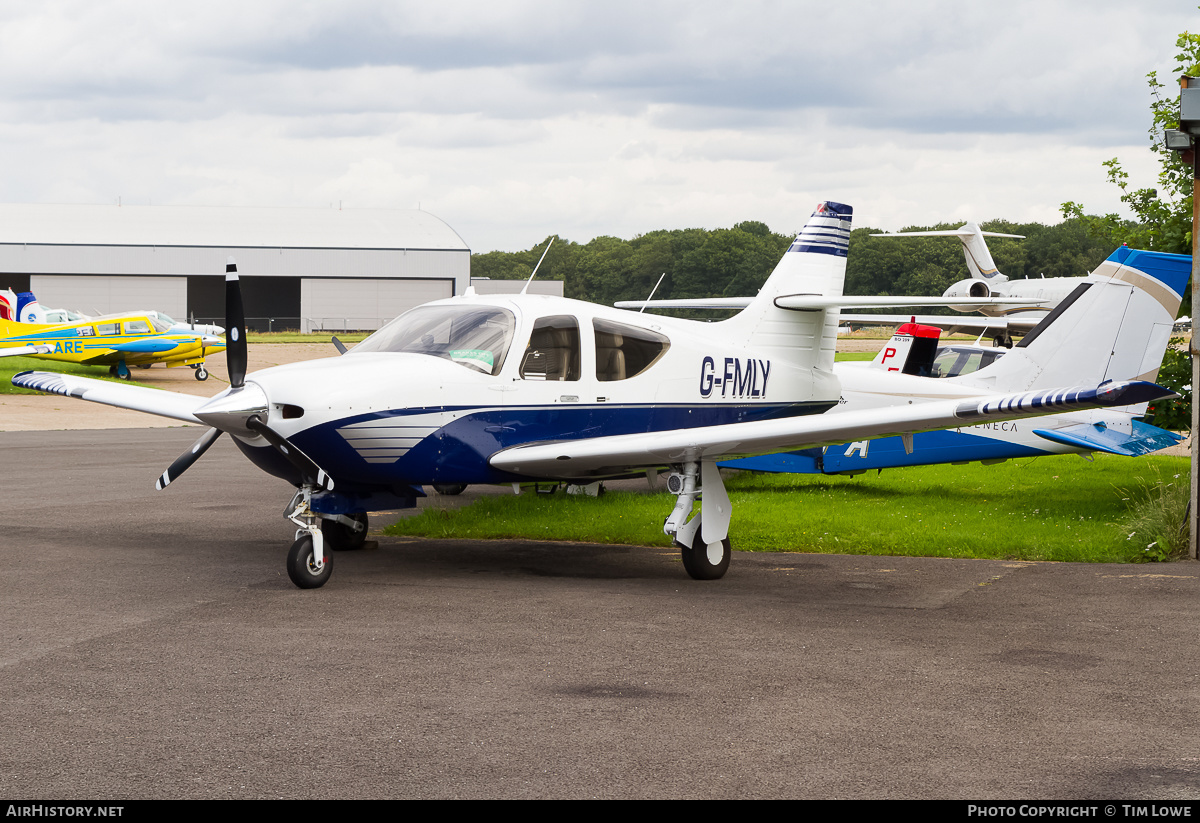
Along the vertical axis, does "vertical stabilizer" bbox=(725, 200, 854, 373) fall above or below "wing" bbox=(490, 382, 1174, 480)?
above

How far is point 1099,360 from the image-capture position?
11719mm

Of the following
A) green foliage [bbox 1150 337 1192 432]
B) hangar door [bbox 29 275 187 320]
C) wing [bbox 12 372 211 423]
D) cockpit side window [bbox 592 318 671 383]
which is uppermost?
cockpit side window [bbox 592 318 671 383]

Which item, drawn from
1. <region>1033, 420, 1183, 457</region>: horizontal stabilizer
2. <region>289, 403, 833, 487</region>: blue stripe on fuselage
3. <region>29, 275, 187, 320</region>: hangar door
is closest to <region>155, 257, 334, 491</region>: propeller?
<region>289, 403, 833, 487</region>: blue stripe on fuselage

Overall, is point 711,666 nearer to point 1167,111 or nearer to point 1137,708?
point 1137,708

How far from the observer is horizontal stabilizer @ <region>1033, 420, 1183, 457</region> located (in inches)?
447

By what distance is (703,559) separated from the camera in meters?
8.69

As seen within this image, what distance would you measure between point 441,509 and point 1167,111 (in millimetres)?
8977

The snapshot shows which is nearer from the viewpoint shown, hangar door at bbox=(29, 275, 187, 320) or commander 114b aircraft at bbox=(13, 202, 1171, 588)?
commander 114b aircraft at bbox=(13, 202, 1171, 588)

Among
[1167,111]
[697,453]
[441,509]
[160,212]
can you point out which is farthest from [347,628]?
[160,212]

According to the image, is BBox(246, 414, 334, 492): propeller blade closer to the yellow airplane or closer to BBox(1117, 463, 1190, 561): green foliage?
BBox(1117, 463, 1190, 561): green foliage

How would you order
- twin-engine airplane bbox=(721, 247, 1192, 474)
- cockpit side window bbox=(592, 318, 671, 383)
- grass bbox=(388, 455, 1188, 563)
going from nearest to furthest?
cockpit side window bbox=(592, 318, 671, 383), grass bbox=(388, 455, 1188, 563), twin-engine airplane bbox=(721, 247, 1192, 474)

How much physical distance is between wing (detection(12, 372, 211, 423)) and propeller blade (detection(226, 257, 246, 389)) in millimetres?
1535

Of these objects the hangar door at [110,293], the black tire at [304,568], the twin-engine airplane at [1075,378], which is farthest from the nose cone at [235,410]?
the hangar door at [110,293]

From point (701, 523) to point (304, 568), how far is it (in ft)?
9.47
